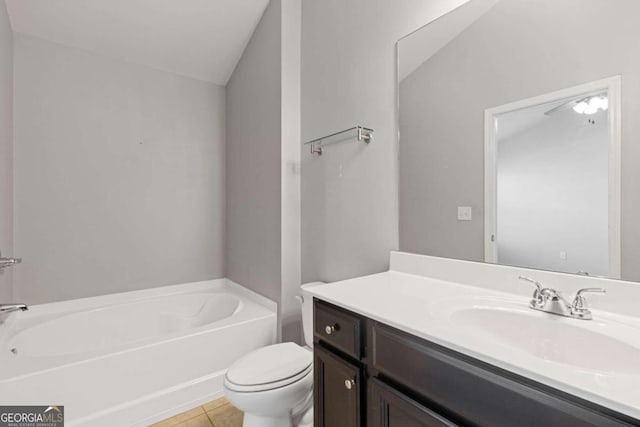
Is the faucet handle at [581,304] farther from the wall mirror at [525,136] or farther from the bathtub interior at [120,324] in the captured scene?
the bathtub interior at [120,324]

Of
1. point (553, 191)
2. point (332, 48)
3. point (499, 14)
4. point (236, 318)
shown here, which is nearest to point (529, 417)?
point (553, 191)

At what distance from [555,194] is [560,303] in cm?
37

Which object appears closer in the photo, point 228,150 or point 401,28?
point 401,28

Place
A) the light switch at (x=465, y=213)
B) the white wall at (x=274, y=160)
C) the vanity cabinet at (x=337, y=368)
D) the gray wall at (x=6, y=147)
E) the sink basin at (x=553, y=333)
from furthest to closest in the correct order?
the white wall at (x=274, y=160), the gray wall at (x=6, y=147), the light switch at (x=465, y=213), the vanity cabinet at (x=337, y=368), the sink basin at (x=553, y=333)

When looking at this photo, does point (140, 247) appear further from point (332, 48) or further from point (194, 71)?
point (332, 48)

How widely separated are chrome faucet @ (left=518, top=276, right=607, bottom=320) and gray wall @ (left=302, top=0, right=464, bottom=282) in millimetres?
669

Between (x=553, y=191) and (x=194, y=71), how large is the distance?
282 centimetres

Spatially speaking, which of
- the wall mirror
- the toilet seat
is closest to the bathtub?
the toilet seat

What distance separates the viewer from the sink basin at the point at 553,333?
0.74 metres

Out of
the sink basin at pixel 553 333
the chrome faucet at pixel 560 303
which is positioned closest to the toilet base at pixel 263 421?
the sink basin at pixel 553 333

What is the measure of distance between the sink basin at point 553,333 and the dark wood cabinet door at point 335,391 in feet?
1.21

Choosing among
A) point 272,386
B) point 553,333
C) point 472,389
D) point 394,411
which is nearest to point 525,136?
point 553,333

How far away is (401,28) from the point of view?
1.46m

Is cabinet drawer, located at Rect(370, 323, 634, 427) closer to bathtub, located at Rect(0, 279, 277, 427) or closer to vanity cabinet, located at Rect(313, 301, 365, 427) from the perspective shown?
vanity cabinet, located at Rect(313, 301, 365, 427)
